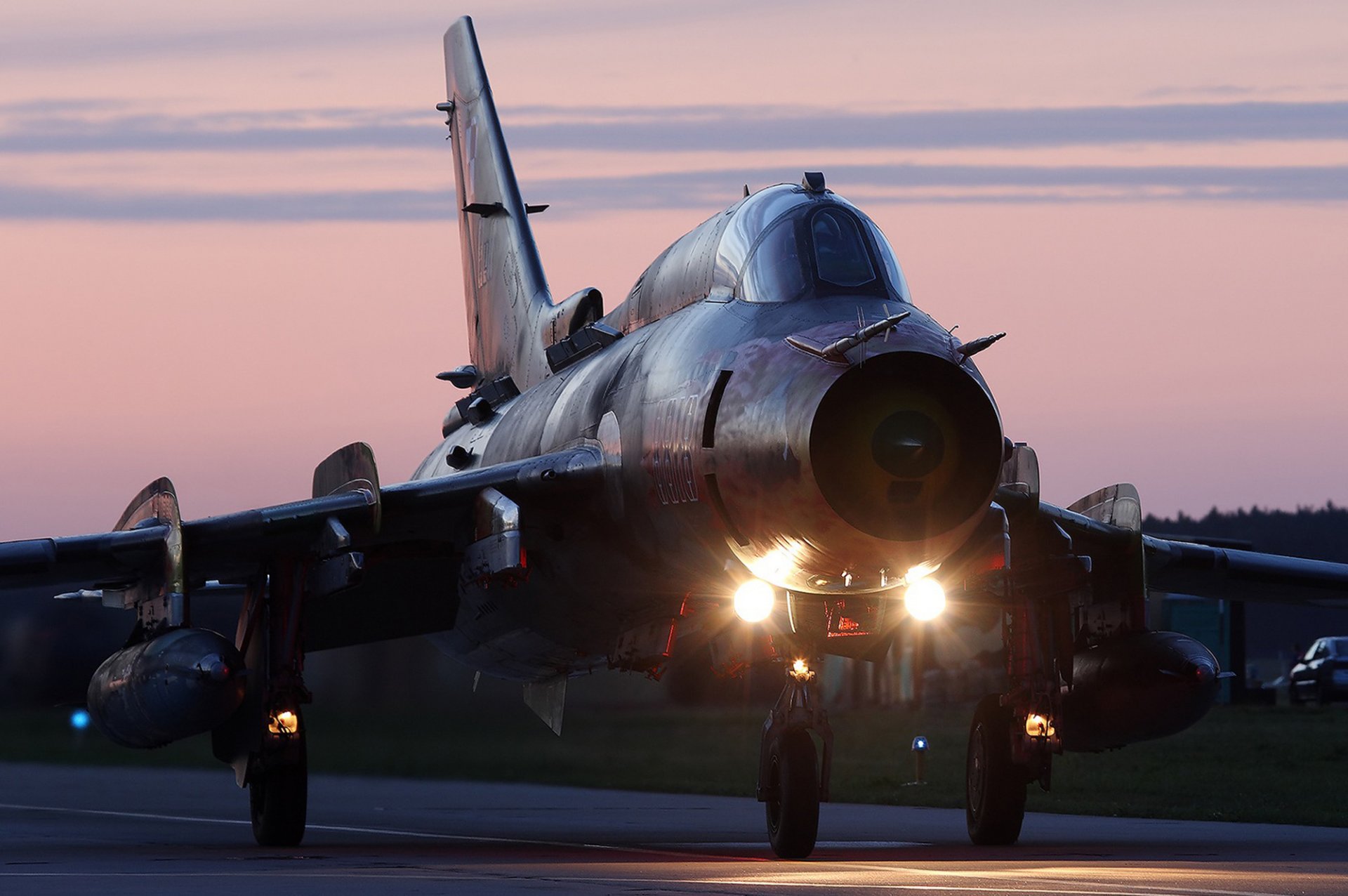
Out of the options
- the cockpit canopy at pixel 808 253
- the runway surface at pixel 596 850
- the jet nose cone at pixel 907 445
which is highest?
the cockpit canopy at pixel 808 253

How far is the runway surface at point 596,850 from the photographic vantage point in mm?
11953

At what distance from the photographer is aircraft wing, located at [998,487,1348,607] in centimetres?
1937

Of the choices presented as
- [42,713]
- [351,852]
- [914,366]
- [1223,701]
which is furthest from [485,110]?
[1223,701]

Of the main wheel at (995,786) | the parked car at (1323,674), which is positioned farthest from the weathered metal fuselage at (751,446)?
the parked car at (1323,674)

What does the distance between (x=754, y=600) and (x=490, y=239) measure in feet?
36.8

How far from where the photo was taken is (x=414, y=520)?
55.8ft

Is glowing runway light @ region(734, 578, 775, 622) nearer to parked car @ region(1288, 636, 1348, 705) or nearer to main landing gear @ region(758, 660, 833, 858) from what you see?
main landing gear @ region(758, 660, 833, 858)

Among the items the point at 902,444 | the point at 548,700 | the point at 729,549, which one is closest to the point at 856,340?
the point at 902,444

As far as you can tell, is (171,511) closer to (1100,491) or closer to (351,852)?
(351,852)

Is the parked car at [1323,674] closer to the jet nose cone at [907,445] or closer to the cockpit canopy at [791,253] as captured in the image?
the cockpit canopy at [791,253]

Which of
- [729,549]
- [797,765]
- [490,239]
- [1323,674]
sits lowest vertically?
[797,765]

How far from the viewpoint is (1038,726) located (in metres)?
16.5

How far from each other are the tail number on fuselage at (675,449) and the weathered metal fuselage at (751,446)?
0.02m

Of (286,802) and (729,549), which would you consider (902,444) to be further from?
(286,802)
